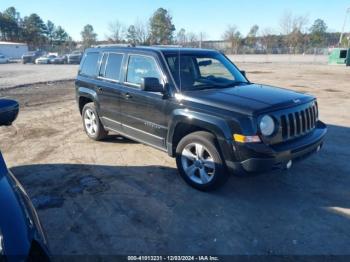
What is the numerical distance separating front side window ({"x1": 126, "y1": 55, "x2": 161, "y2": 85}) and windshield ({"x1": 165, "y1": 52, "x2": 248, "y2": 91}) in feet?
0.84

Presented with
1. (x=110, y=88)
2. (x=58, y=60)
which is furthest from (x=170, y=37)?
(x=110, y=88)

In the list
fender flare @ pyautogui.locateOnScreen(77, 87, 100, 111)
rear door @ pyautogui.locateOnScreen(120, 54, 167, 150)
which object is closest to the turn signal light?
rear door @ pyautogui.locateOnScreen(120, 54, 167, 150)

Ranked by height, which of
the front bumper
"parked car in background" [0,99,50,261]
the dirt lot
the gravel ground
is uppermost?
"parked car in background" [0,99,50,261]

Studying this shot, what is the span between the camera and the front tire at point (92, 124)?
6.64 metres

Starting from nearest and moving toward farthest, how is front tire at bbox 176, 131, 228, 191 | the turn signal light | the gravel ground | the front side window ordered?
the turn signal light → front tire at bbox 176, 131, 228, 191 → the front side window → the gravel ground

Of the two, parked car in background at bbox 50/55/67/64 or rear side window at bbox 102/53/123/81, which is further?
parked car in background at bbox 50/55/67/64

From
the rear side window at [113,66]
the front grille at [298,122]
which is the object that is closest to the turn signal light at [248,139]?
the front grille at [298,122]

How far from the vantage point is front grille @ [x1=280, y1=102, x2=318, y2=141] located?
13.2 feet

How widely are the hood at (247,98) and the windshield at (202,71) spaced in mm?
269

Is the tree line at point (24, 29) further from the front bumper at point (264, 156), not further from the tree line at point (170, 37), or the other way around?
the front bumper at point (264, 156)

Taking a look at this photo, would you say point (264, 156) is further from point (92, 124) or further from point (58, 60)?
point (58, 60)

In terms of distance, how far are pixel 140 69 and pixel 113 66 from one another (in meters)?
0.85

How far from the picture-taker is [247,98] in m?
4.22

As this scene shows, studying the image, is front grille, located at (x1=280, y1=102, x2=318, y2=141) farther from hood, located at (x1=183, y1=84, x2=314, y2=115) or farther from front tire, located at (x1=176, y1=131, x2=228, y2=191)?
front tire, located at (x1=176, y1=131, x2=228, y2=191)
